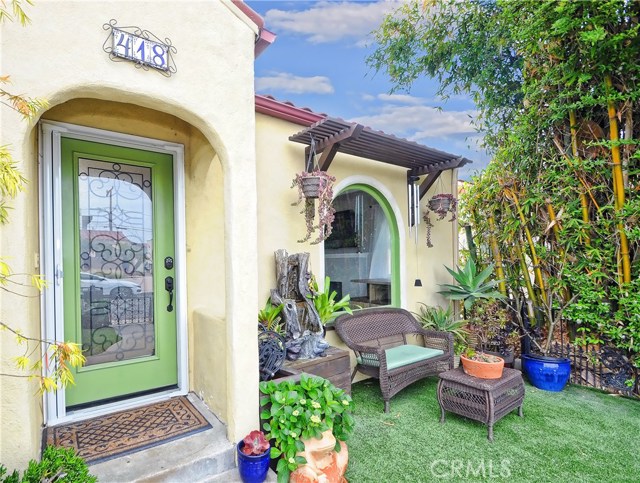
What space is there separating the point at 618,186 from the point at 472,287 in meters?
2.19

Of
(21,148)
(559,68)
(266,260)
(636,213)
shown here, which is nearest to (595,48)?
Answer: (559,68)

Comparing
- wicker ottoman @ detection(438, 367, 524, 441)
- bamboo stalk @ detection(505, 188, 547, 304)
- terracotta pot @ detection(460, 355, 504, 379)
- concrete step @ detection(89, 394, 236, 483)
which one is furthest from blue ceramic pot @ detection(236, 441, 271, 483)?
bamboo stalk @ detection(505, 188, 547, 304)

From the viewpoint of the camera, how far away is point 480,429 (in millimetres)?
3334

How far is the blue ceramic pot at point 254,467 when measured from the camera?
2338mm

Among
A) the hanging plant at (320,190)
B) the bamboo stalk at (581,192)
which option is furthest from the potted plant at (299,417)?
the bamboo stalk at (581,192)

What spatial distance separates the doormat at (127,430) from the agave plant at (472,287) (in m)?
4.06

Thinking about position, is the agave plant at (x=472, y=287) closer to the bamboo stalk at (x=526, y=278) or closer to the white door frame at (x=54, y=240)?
the bamboo stalk at (x=526, y=278)

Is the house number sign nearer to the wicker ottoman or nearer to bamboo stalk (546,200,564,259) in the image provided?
the wicker ottoman

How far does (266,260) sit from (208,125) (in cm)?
176

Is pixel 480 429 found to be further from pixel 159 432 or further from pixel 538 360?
pixel 159 432

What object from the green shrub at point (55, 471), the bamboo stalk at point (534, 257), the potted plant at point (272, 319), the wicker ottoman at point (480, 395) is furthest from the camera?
the bamboo stalk at point (534, 257)

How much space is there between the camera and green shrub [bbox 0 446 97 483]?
1611mm

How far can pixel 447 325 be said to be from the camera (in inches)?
208

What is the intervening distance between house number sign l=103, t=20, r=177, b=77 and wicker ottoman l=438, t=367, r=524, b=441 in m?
3.67
